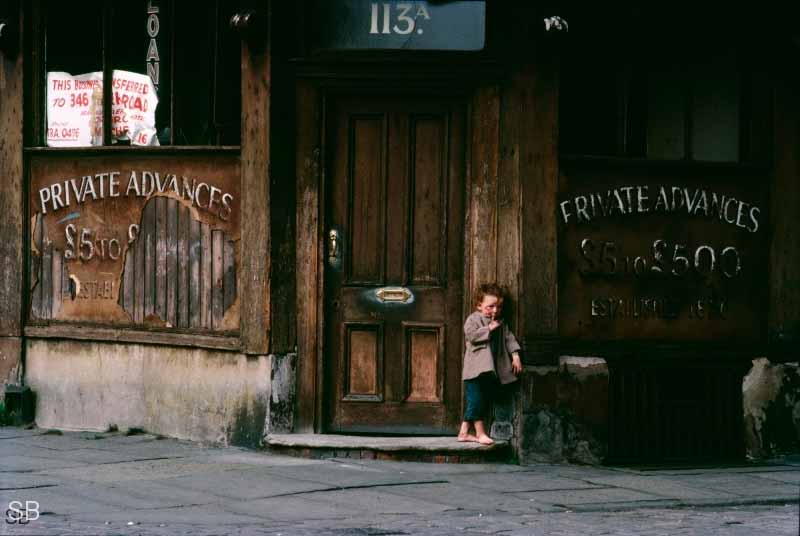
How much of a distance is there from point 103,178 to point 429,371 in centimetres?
327

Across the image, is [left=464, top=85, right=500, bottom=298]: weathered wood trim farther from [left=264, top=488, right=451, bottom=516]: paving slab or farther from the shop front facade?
[left=264, top=488, right=451, bottom=516]: paving slab

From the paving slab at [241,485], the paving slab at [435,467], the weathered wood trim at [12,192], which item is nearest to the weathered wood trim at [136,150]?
the weathered wood trim at [12,192]

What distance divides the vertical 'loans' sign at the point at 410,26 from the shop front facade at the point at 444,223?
17 millimetres

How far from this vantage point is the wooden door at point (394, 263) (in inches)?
455

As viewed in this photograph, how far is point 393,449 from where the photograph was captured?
11102 mm

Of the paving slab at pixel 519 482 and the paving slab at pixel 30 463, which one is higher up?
the paving slab at pixel 30 463

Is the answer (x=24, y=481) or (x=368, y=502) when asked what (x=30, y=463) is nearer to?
(x=24, y=481)

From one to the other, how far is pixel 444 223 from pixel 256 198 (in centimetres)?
147

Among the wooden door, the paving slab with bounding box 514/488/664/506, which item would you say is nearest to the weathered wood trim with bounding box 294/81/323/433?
the wooden door

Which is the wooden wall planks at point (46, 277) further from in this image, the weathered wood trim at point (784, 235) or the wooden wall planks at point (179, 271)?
the weathered wood trim at point (784, 235)

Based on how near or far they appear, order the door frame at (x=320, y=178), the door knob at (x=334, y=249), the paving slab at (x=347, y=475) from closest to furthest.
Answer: the paving slab at (x=347, y=475), the door frame at (x=320, y=178), the door knob at (x=334, y=249)

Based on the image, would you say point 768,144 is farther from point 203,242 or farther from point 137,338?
point 137,338

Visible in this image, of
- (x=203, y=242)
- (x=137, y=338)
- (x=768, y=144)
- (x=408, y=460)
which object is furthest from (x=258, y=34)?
(x=768, y=144)

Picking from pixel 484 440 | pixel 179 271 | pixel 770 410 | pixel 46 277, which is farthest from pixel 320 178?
pixel 770 410
